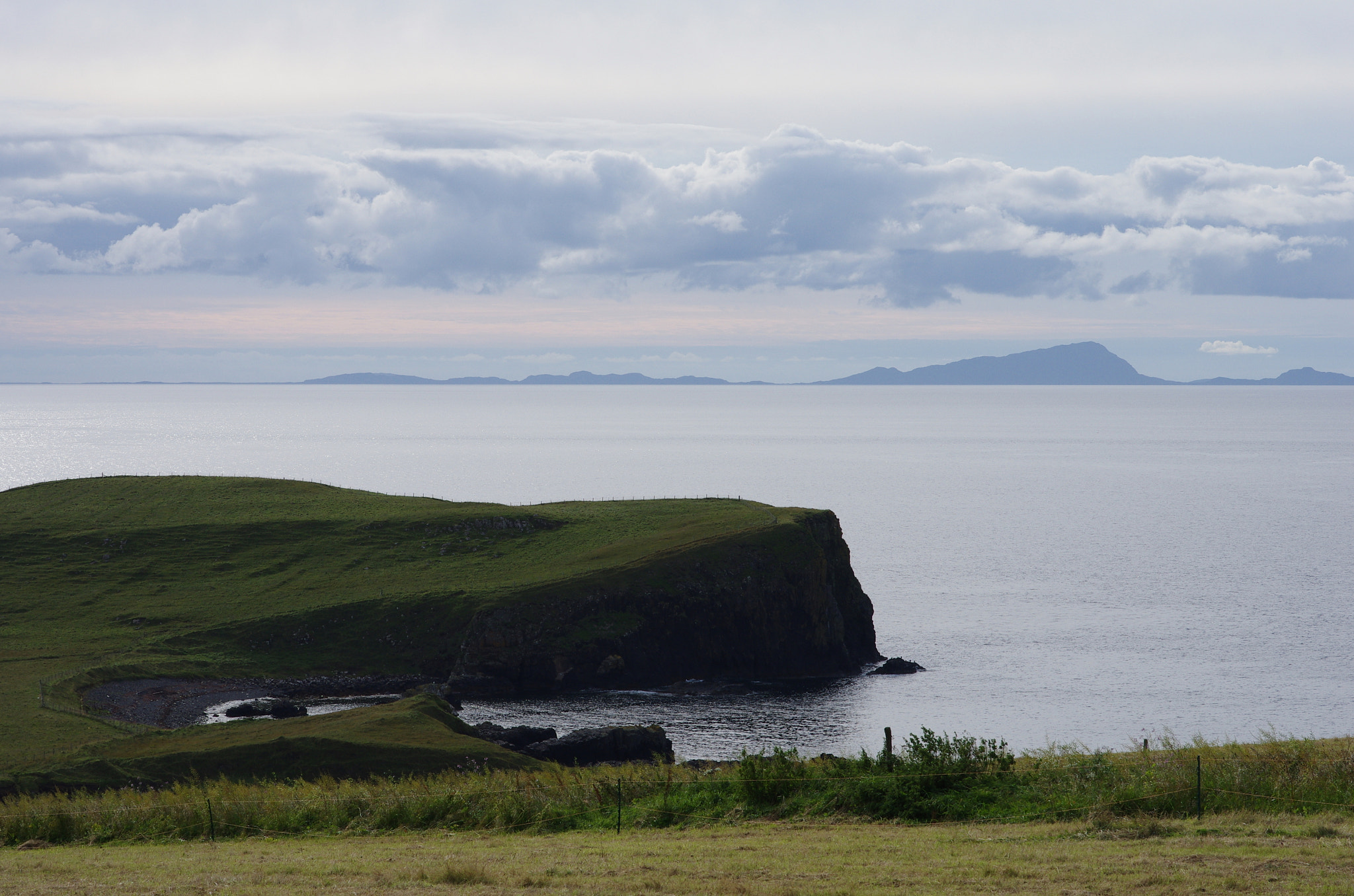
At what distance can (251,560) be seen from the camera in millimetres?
106188

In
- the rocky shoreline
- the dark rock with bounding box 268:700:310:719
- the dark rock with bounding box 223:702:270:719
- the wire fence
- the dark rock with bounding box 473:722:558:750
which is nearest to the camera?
the wire fence

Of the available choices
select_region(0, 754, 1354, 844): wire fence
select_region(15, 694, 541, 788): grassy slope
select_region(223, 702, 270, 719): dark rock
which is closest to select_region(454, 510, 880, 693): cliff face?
select_region(223, 702, 270, 719): dark rock

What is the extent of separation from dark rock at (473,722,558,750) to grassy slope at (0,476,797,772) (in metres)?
A: 22.1

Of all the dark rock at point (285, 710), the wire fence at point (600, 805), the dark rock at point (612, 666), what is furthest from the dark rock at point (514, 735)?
the wire fence at point (600, 805)

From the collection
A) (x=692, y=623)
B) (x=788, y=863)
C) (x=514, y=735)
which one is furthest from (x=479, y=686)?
(x=788, y=863)

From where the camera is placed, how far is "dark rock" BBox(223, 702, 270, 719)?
7438 centimetres

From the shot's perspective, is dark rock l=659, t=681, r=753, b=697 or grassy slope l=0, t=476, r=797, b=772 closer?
grassy slope l=0, t=476, r=797, b=772

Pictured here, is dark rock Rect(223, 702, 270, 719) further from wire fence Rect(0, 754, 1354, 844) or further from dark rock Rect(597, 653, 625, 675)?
wire fence Rect(0, 754, 1354, 844)

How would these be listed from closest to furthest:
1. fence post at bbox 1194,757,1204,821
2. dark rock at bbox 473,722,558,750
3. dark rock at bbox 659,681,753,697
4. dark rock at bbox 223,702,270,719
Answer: fence post at bbox 1194,757,1204,821
dark rock at bbox 473,722,558,750
dark rock at bbox 223,702,270,719
dark rock at bbox 659,681,753,697

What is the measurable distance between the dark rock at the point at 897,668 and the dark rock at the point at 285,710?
47762mm

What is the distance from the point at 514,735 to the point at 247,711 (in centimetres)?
1994

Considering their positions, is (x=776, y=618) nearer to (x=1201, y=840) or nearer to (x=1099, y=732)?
(x=1099, y=732)

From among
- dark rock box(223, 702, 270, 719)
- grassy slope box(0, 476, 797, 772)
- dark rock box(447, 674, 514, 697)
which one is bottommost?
dark rock box(447, 674, 514, 697)

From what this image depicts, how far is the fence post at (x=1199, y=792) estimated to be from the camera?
2489 centimetres
